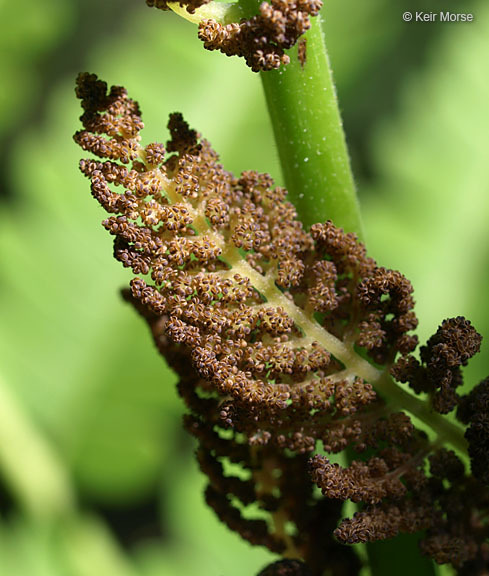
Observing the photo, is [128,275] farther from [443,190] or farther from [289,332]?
[289,332]

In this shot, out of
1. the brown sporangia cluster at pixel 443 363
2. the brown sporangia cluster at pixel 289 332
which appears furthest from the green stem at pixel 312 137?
the brown sporangia cluster at pixel 443 363

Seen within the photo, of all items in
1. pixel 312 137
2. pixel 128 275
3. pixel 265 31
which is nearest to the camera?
pixel 265 31

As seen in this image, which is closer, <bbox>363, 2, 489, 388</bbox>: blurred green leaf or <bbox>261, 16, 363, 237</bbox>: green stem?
<bbox>261, 16, 363, 237</bbox>: green stem

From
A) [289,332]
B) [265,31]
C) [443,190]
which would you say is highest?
[443,190]

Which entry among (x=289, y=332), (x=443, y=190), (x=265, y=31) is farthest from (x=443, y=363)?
(x=443, y=190)

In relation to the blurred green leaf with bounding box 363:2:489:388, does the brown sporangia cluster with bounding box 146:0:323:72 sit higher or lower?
lower

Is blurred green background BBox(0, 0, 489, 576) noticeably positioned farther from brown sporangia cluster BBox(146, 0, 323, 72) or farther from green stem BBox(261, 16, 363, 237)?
brown sporangia cluster BBox(146, 0, 323, 72)

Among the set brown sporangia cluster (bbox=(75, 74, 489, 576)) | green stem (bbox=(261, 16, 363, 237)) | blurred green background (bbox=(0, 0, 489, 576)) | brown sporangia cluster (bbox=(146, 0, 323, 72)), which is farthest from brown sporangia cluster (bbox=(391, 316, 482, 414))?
blurred green background (bbox=(0, 0, 489, 576))
